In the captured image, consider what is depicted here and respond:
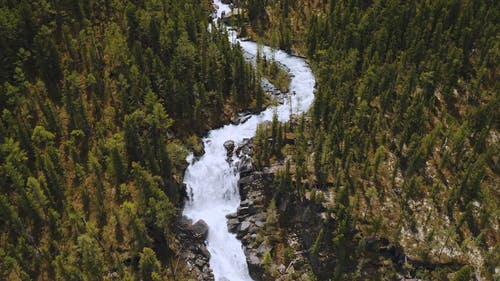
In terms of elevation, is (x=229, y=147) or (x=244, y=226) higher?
(x=229, y=147)

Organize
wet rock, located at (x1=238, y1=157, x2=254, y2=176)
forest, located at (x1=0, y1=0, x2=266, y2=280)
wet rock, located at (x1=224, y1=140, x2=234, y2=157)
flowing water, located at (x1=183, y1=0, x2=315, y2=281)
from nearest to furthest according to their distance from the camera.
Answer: forest, located at (x1=0, y1=0, x2=266, y2=280)
flowing water, located at (x1=183, y1=0, x2=315, y2=281)
wet rock, located at (x1=238, y1=157, x2=254, y2=176)
wet rock, located at (x1=224, y1=140, x2=234, y2=157)

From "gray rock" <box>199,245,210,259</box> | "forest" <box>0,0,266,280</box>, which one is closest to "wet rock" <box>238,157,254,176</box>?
"forest" <box>0,0,266,280</box>

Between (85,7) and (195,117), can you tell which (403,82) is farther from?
(85,7)

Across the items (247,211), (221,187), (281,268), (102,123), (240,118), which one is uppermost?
(102,123)

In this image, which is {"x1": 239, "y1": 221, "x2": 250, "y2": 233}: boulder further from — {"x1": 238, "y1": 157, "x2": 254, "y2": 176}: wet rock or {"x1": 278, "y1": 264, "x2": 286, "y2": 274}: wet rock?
{"x1": 238, "y1": 157, "x2": 254, "y2": 176}: wet rock

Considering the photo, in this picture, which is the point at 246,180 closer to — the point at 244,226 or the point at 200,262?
the point at 244,226

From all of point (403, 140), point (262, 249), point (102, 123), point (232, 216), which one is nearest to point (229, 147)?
point (232, 216)
